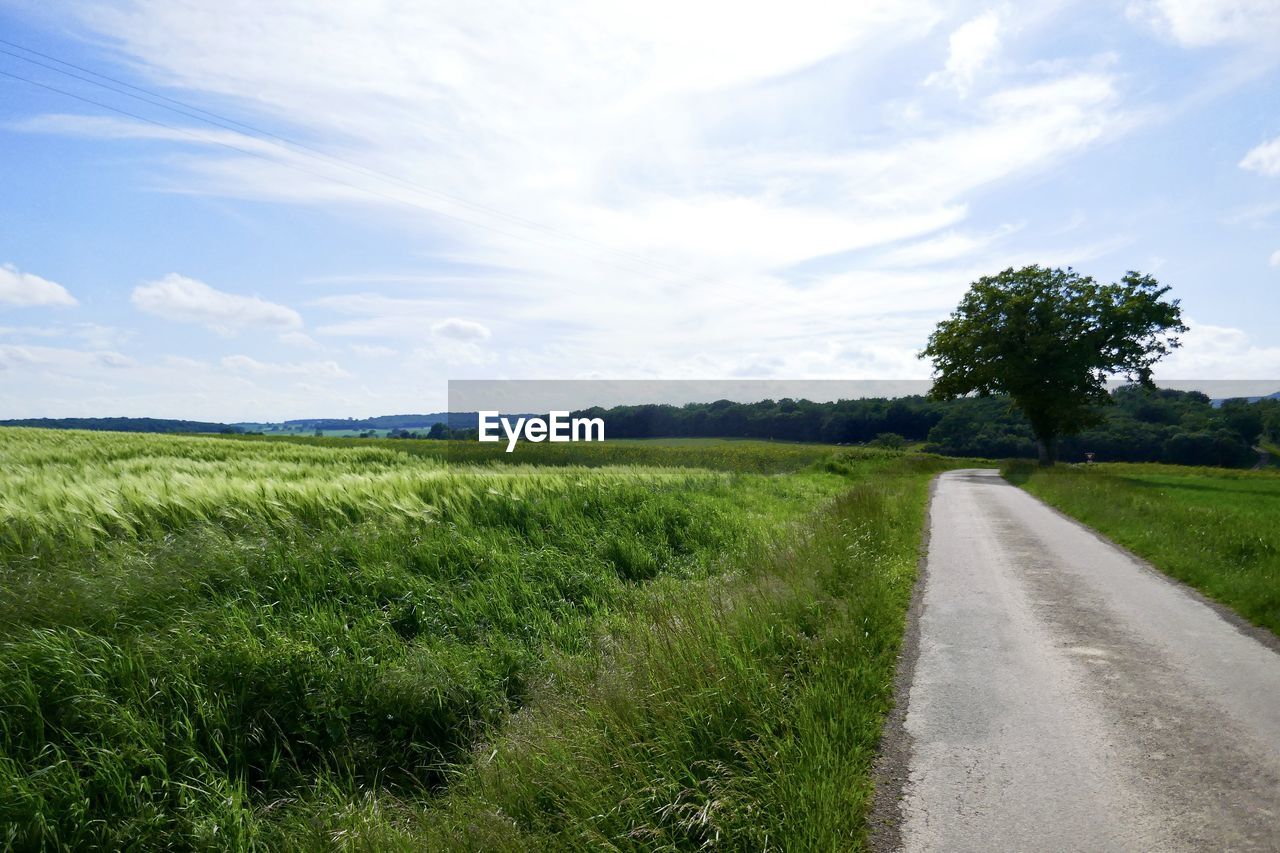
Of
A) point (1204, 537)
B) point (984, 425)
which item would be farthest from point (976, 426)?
point (1204, 537)

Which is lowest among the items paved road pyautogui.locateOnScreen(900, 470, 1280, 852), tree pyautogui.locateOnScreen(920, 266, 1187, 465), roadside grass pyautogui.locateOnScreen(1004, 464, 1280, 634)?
paved road pyautogui.locateOnScreen(900, 470, 1280, 852)

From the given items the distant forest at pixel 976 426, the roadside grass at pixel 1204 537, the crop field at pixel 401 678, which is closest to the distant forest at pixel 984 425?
the distant forest at pixel 976 426

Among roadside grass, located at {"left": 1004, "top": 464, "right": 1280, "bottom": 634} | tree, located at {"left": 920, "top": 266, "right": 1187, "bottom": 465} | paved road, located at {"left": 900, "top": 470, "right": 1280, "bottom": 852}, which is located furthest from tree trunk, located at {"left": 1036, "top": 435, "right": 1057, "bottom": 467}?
paved road, located at {"left": 900, "top": 470, "right": 1280, "bottom": 852}

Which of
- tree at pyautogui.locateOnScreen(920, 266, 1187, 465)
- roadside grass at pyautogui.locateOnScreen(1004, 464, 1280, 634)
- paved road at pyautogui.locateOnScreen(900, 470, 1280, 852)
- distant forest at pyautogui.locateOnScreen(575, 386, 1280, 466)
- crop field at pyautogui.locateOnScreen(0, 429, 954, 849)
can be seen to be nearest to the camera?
paved road at pyautogui.locateOnScreen(900, 470, 1280, 852)

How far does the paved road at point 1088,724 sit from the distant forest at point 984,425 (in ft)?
146

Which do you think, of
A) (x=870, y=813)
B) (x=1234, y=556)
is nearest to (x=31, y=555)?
(x=870, y=813)

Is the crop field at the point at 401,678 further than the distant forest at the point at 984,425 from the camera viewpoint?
No

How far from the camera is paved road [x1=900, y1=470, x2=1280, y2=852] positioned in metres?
3.85

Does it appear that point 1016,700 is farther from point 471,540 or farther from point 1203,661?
point 471,540

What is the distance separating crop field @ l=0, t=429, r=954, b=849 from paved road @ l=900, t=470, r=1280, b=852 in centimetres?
52

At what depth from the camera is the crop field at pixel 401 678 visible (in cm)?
427

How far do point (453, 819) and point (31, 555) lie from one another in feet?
A: 19.3

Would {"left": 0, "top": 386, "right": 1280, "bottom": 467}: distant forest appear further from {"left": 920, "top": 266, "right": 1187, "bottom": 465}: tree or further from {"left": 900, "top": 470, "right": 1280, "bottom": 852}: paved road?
{"left": 900, "top": 470, "right": 1280, "bottom": 852}: paved road

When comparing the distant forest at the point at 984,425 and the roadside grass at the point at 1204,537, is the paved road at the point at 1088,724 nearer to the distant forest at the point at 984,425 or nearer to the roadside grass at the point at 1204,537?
the roadside grass at the point at 1204,537
